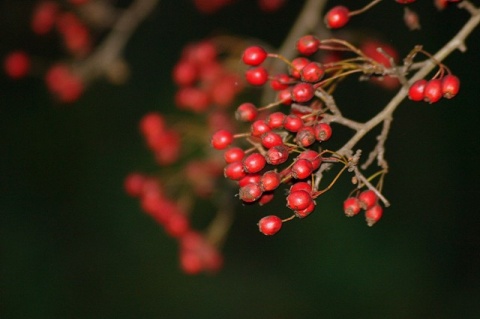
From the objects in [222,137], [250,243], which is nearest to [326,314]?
[250,243]

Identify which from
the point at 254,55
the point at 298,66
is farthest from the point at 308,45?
the point at 254,55

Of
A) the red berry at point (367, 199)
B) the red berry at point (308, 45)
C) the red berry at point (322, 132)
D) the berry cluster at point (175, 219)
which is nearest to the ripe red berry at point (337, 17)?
the red berry at point (308, 45)

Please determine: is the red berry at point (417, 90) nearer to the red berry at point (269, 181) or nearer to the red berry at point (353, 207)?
the red berry at point (353, 207)

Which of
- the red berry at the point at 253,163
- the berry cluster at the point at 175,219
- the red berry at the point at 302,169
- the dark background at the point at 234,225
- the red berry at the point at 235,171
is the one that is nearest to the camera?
the red berry at the point at 302,169

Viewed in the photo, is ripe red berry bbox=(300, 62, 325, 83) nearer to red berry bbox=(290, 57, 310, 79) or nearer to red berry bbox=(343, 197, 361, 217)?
red berry bbox=(290, 57, 310, 79)

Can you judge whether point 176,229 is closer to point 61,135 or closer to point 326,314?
point 326,314

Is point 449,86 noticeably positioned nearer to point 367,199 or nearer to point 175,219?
point 367,199
